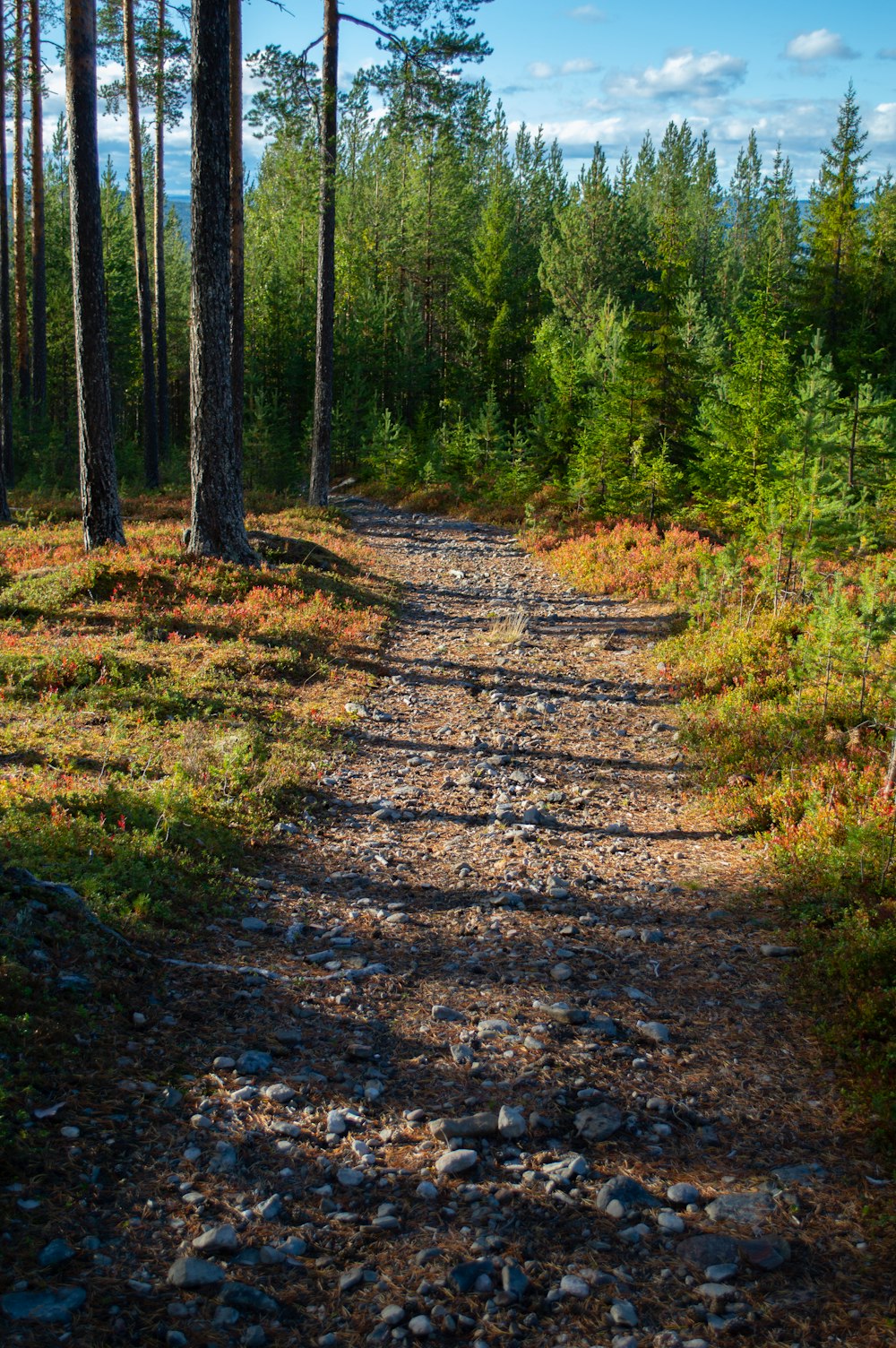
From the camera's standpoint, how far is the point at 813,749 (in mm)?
8133

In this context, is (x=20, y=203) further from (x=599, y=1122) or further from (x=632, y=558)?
(x=599, y=1122)

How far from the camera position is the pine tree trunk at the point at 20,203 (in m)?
26.2

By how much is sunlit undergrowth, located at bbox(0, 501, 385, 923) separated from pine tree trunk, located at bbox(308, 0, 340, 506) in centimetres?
760

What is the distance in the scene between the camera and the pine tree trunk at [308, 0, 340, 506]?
19172 mm

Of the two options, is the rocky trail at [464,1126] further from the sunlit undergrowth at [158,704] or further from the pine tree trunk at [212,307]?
A: the pine tree trunk at [212,307]

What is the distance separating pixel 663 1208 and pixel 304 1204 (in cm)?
140

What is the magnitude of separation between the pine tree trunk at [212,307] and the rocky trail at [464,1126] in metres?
8.28

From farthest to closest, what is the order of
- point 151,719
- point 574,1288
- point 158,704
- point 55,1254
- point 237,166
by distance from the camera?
1. point 237,166
2. point 158,704
3. point 151,719
4. point 574,1288
5. point 55,1254

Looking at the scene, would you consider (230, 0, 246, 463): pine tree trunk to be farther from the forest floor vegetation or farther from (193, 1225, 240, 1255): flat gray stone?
(193, 1225, 240, 1255): flat gray stone

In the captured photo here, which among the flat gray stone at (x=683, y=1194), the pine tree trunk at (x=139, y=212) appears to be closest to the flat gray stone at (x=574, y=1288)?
the flat gray stone at (x=683, y=1194)

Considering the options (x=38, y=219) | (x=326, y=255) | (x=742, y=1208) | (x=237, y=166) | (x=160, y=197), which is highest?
(x=160, y=197)

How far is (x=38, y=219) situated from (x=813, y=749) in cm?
3113

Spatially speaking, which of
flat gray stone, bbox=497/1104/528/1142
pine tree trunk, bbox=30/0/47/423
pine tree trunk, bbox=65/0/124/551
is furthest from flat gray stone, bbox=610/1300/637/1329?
pine tree trunk, bbox=30/0/47/423

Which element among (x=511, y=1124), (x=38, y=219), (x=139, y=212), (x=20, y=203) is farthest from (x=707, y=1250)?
(x=20, y=203)
